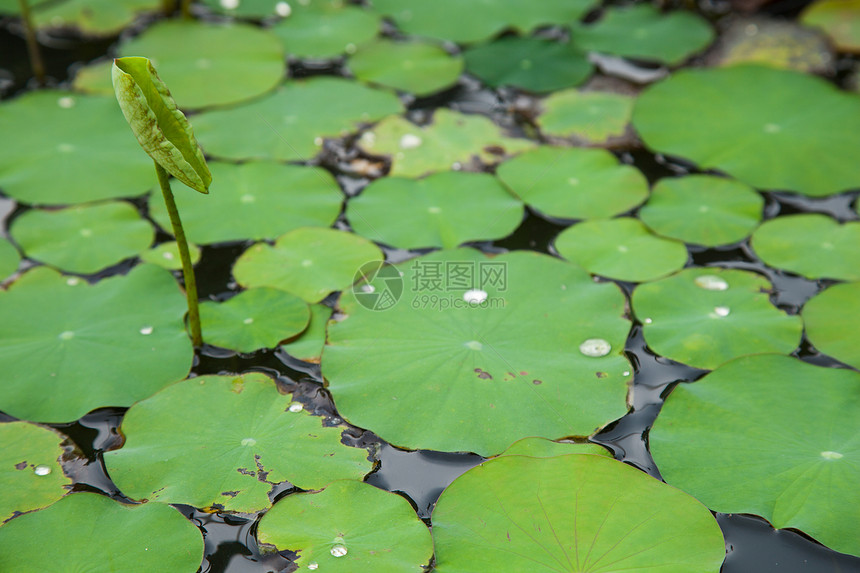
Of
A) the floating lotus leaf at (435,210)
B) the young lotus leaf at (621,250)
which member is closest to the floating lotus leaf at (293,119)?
the floating lotus leaf at (435,210)

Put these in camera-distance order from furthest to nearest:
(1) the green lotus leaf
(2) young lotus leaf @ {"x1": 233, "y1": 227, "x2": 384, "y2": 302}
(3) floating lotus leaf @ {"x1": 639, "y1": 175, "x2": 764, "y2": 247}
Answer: (3) floating lotus leaf @ {"x1": 639, "y1": 175, "x2": 764, "y2": 247}
(2) young lotus leaf @ {"x1": 233, "y1": 227, "x2": 384, "y2": 302}
(1) the green lotus leaf

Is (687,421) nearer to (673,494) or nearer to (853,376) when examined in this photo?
(673,494)

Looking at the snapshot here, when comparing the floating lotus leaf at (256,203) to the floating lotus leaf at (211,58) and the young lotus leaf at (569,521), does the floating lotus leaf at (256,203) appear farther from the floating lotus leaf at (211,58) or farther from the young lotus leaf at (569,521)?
the young lotus leaf at (569,521)

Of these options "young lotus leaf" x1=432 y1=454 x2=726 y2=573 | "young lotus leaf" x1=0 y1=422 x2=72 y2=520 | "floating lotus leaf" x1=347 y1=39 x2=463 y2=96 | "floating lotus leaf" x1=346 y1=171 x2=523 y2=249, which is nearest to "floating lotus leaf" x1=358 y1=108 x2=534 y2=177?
"floating lotus leaf" x1=346 y1=171 x2=523 y2=249

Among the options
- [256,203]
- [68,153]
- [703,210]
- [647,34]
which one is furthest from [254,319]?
[647,34]

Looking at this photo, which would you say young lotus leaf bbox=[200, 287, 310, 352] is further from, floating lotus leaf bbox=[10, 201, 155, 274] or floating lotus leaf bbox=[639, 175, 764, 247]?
floating lotus leaf bbox=[639, 175, 764, 247]

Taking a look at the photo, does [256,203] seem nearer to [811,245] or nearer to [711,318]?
[711,318]
